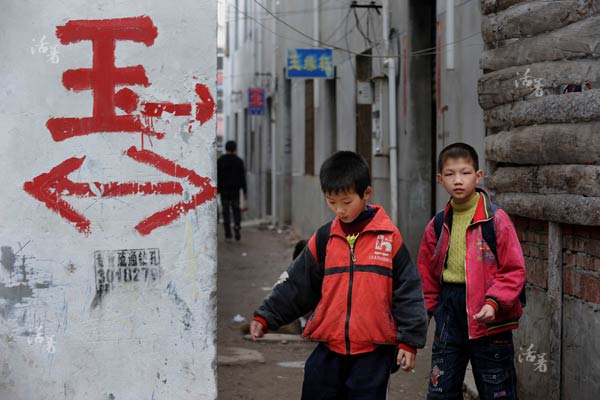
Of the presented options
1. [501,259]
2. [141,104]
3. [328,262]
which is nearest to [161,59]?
[141,104]

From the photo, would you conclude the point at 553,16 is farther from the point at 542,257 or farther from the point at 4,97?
the point at 4,97

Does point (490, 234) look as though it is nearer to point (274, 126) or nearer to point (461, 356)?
point (461, 356)

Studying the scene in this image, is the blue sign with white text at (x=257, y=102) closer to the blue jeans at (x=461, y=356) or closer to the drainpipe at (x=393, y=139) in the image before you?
the drainpipe at (x=393, y=139)

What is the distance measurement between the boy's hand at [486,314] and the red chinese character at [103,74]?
179cm

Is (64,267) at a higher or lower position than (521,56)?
lower

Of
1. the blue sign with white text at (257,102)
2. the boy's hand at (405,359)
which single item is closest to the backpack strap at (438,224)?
the boy's hand at (405,359)

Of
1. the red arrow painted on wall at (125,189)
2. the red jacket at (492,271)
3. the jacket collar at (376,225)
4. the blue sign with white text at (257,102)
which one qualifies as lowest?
the red jacket at (492,271)

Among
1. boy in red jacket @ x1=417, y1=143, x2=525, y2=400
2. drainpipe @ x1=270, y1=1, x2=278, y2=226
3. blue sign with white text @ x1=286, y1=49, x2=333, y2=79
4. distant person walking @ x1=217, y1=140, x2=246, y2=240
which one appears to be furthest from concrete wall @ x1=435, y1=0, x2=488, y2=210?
drainpipe @ x1=270, y1=1, x2=278, y2=226

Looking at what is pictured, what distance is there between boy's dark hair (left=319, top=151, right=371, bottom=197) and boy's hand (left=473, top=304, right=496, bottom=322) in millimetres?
747

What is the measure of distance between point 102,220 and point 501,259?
1866 mm

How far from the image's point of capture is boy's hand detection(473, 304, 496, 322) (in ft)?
13.3

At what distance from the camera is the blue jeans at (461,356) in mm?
4336

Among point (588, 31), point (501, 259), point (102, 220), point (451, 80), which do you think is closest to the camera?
point (501, 259)

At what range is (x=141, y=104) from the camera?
4543mm
